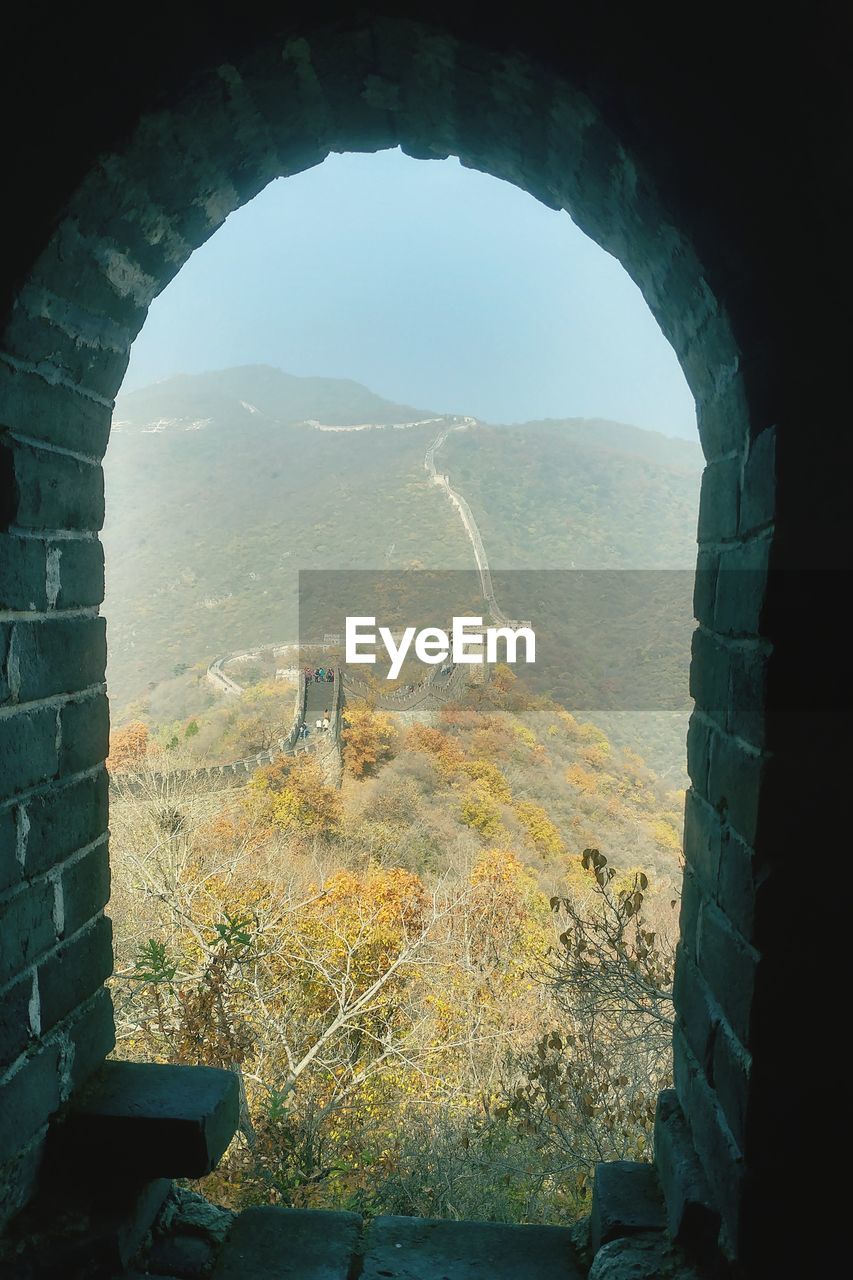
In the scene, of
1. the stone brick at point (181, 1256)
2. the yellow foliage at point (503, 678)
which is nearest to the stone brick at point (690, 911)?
the stone brick at point (181, 1256)

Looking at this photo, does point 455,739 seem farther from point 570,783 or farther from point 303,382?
point 303,382

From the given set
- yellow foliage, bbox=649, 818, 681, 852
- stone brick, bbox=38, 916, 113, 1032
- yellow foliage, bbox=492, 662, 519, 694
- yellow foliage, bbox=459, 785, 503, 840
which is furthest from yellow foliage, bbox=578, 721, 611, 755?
stone brick, bbox=38, 916, 113, 1032

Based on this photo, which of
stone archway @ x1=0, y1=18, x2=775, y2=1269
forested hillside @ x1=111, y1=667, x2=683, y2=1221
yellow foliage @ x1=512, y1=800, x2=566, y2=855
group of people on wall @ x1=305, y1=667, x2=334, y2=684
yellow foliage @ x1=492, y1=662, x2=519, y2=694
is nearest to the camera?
stone archway @ x1=0, y1=18, x2=775, y2=1269

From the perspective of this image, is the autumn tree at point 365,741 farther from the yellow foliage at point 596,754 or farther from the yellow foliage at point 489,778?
the yellow foliage at point 596,754

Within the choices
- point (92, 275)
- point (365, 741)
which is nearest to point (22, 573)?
point (92, 275)

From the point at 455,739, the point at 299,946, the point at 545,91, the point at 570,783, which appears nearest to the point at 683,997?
the point at 545,91

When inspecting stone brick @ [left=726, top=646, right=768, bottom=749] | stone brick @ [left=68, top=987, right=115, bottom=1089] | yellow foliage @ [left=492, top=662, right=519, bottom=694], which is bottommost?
yellow foliage @ [left=492, top=662, right=519, bottom=694]

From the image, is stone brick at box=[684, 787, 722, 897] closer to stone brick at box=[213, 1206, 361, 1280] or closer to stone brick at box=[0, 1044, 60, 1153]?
stone brick at box=[213, 1206, 361, 1280]
